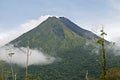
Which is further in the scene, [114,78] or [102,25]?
[114,78]

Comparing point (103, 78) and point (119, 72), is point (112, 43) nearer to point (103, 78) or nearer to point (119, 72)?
point (103, 78)

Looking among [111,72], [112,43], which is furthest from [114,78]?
[112,43]

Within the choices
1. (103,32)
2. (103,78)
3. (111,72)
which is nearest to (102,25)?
(103,32)

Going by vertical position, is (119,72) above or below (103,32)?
below

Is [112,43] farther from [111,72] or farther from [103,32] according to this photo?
[111,72]

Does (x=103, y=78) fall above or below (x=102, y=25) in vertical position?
below

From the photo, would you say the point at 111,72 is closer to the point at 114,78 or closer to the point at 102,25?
the point at 114,78

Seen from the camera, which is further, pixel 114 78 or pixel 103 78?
pixel 114 78
